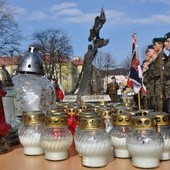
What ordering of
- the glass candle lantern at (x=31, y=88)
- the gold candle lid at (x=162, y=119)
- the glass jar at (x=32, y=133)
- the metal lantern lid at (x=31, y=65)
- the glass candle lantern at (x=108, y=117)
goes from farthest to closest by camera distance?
the metal lantern lid at (x=31, y=65) → the glass candle lantern at (x=31, y=88) → the glass candle lantern at (x=108, y=117) → the glass jar at (x=32, y=133) → the gold candle lid at (x=162, y=119)

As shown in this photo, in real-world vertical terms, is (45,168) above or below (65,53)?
below

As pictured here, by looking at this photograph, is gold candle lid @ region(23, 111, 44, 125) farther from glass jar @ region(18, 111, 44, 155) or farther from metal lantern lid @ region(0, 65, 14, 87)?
metal lantern lid @ region(0, 65, 14, 87)

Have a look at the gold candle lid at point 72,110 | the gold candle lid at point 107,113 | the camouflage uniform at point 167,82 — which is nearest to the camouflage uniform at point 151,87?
the camouflage uniform at point 167,82

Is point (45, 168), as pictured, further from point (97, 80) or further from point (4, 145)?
point (97, 80)

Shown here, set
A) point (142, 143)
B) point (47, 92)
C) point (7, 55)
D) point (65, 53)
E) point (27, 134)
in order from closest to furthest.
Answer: point (142, 143) < point (27, 134) < point (47, 92) < point (7, 55) < point (65, 53)

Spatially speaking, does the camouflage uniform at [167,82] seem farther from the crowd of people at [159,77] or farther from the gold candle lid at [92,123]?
the gold candle lid at [92,123]

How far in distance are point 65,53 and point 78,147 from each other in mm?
43087

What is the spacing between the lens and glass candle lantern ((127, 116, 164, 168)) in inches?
52.5

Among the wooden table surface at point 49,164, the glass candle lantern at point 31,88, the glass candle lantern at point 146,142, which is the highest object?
the glass candle lantern at point 31,88

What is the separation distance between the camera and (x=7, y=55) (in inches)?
1152

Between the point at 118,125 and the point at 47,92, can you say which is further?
the point at 47,92

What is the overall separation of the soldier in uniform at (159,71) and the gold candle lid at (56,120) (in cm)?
569

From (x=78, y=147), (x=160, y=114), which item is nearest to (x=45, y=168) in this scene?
(x=78, y=147)

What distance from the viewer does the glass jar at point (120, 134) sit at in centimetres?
154
